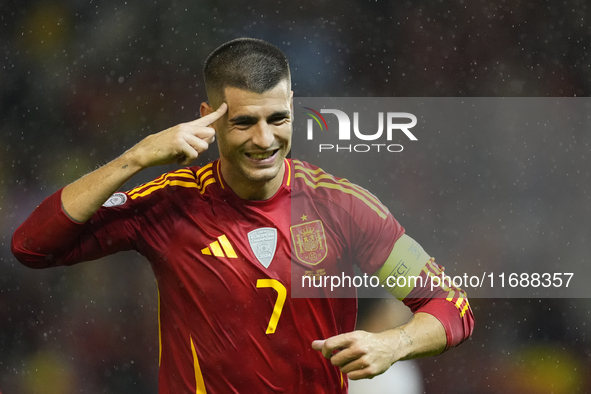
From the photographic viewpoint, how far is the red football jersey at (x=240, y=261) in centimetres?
245

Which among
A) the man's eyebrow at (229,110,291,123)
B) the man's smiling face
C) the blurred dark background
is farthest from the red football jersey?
the blurred dark background

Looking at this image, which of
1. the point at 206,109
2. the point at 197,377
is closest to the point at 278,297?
the point at 197,377

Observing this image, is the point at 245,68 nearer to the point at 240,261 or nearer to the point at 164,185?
the point at 164,185

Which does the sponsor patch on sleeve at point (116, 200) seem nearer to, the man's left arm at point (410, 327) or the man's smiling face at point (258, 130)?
the man's smiling face at point (258, 130)

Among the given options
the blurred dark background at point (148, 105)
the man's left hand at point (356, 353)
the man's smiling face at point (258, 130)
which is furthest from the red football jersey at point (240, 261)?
Result: the blurred dark background at point (148, 105)

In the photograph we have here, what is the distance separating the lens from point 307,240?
2576mm

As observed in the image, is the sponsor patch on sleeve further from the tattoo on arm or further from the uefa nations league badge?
the tattoo on arm

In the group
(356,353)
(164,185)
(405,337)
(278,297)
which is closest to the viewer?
(356,353)

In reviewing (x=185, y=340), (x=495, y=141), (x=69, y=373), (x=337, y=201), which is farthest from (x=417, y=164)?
(x=69, y=373)

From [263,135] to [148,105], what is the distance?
7.62 feet

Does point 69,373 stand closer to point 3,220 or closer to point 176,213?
point 3,220

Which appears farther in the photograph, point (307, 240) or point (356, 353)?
point (307, 240)

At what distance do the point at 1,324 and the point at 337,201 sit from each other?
3.10 meters

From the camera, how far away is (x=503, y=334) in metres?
4.39
